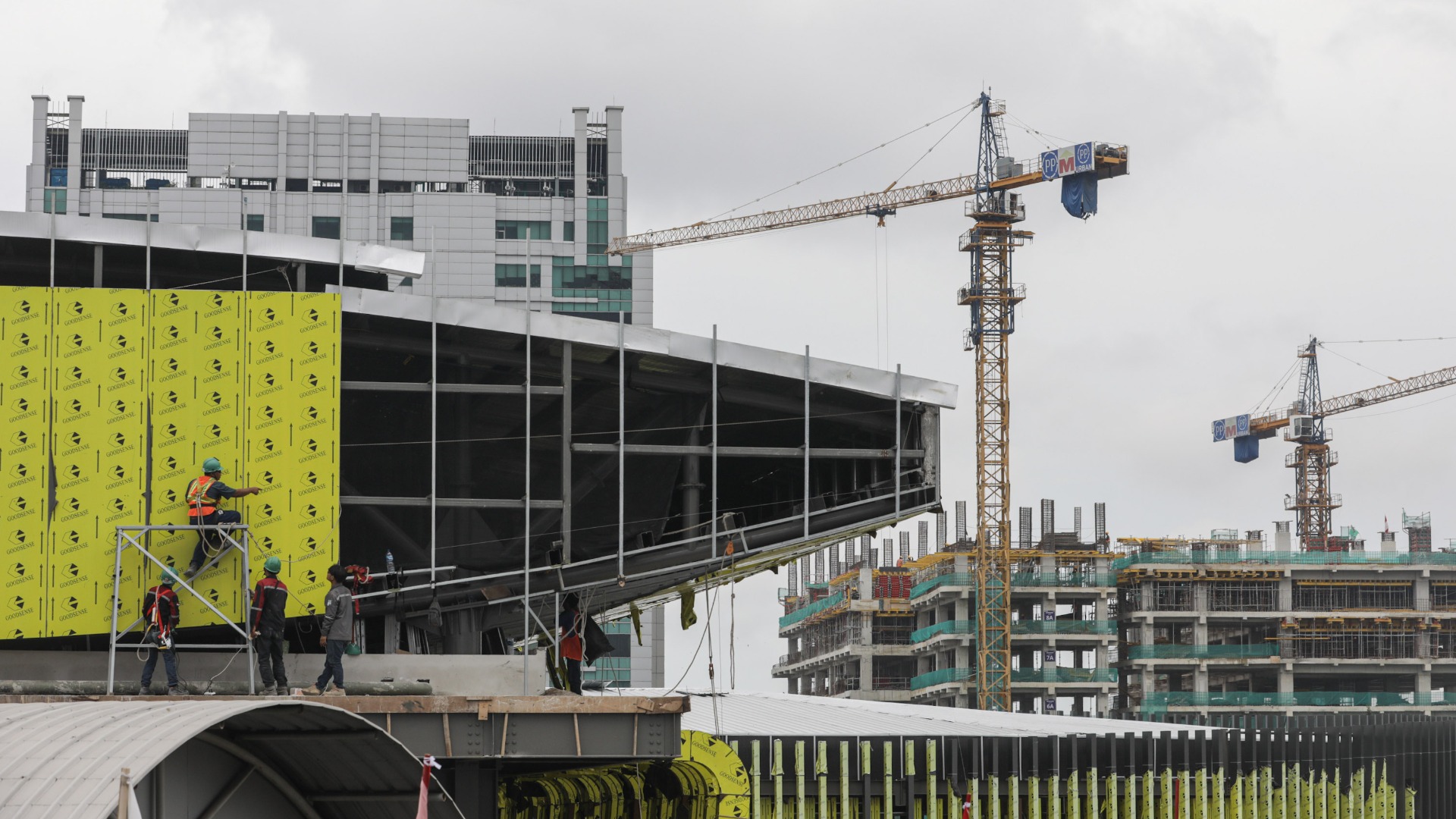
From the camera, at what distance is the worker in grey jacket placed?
27219 mm

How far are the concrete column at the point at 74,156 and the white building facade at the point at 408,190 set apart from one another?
12cm

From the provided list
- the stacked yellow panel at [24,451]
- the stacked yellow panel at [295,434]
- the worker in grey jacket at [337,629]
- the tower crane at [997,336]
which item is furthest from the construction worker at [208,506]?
→ the tower crane at [997,336]

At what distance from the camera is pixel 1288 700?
406 feet

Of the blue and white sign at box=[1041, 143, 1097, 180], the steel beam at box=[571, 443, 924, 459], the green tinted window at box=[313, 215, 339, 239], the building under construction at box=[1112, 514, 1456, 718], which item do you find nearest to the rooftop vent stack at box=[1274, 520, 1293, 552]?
the building under construction at box=[1112, 514, 1456, 718]

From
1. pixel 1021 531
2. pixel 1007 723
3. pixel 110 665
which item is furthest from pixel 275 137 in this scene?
pixel 110 665

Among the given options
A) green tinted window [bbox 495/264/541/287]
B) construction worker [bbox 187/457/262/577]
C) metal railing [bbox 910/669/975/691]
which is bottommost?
metal railing [bbox 910/669/975/691]

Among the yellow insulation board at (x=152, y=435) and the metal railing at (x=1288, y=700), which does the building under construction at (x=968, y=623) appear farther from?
the yellow insulation board at (x=152, y=435)

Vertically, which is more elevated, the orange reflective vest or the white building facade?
the white building facade

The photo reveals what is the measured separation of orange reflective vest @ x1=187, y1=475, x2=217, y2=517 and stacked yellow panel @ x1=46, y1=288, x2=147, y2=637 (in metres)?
0.94

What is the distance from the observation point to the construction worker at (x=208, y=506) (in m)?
30.3

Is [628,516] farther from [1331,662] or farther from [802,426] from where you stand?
[1331,662]

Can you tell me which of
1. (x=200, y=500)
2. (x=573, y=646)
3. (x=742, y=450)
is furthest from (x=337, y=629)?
(x=742, y=450)

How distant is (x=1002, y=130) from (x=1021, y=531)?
28472 millimetres

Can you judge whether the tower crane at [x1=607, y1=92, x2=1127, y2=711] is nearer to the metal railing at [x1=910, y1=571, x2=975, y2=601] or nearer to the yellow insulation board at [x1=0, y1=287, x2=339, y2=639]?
the metal railing at [x1=910, y1=571, x2=975, y2=601]
